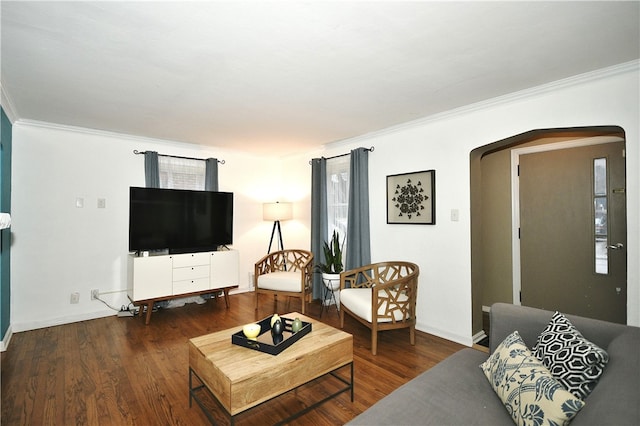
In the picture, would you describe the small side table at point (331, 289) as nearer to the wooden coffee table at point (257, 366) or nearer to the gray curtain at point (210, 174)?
the wooden coffee table at point (257, 366)

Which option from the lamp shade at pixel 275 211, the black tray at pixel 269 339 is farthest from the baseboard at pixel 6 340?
the lamp shade at pixel 275 211

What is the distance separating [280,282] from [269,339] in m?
1.97

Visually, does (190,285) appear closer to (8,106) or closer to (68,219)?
(68,219)

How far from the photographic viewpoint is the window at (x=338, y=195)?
4.59 meters

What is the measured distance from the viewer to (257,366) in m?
1.84

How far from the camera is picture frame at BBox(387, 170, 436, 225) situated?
355cm

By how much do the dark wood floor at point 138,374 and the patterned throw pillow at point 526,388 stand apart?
1014 mm

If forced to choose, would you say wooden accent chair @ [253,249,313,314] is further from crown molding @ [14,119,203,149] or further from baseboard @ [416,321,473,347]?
crown molding @ [14,119,203,149]

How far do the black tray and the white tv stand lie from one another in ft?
7.12

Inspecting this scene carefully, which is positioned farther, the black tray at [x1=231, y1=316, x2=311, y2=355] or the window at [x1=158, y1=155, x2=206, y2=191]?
the window at [x1=158, y1=155, x2=206, y2=191]

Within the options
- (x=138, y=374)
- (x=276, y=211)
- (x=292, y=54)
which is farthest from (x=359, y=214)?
(x=138, y=374)

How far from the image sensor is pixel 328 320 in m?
3.97

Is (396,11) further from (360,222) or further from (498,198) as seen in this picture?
(498,198)

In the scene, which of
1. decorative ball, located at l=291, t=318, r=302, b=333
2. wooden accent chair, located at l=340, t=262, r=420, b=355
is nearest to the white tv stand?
wooden accent chair, located at l=340, t=262, r=420, b=355
